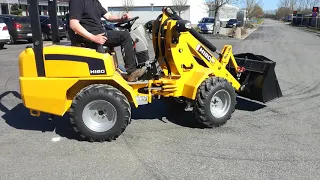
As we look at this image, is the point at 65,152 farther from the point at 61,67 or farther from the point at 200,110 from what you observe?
the point at 200,110

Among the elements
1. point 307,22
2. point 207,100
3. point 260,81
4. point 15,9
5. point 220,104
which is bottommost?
point 307,22

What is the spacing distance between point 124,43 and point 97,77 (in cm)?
72

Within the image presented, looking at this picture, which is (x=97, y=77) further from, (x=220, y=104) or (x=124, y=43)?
(x=220, y=104)

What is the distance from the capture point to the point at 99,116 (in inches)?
185

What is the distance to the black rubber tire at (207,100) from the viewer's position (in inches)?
194

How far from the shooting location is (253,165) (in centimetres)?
401

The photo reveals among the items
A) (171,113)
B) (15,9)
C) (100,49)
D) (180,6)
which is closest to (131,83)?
(100,49)

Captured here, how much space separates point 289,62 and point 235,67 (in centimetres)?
780

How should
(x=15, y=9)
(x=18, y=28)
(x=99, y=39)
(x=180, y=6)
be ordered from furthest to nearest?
(x=180, y=6), (x=15, y=9), (x=18, y=28), (x=99, y=39)

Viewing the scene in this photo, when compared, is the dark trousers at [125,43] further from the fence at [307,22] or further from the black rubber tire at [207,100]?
the fence at [307,22]

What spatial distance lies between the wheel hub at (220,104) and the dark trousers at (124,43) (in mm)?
1344

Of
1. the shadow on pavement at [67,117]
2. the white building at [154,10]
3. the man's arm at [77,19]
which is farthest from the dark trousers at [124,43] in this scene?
the white building at [154,10]

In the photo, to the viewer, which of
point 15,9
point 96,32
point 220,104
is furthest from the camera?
point 15,9

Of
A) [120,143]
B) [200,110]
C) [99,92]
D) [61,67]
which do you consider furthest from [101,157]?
[200,110]
